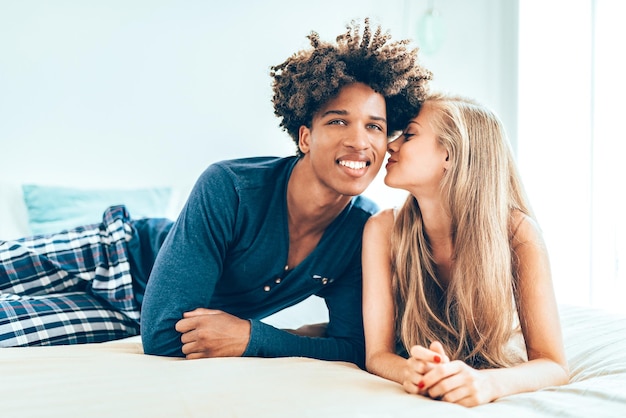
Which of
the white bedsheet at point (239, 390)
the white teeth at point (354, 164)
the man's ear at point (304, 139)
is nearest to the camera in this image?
the white bedsheet at point (239, 390)

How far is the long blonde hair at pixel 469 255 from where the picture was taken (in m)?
1.38

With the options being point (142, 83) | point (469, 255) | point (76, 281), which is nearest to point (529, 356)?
point (469, 255)

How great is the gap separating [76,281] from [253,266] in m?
0.70

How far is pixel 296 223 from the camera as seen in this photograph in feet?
5.46

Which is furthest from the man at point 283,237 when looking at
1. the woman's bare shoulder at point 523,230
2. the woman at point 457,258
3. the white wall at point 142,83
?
the white wall at point 142,83

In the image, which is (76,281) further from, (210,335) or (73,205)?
(210,335)

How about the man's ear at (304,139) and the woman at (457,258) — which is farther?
the man's ear at (304,139)

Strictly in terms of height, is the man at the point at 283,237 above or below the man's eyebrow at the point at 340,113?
below

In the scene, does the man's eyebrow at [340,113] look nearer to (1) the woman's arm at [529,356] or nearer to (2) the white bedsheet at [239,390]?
(1) the woman's arm at [529,356]

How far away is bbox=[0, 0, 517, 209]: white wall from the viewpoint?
97.2 inches

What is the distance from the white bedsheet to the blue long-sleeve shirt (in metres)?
0.11

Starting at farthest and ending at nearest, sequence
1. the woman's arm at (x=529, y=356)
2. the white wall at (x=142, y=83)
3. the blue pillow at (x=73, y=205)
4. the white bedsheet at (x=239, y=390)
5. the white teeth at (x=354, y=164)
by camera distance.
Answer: the white wall at (x=142, y=83) < the blue pillow at (x=73, y=205) < the white teeth at (x=354, y=164) < the woman's arm at (x=529, y=356) < the white bedsheet at (x=239, y=390)

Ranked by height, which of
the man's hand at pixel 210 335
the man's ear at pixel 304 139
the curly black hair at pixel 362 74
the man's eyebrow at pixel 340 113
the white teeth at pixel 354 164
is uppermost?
the curly black hair at pixel 362 74

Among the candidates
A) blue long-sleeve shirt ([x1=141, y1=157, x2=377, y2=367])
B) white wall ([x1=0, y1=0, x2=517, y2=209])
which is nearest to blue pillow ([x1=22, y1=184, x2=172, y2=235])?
white wall ([x1=0, y1=0, x2=517, y2=209])
